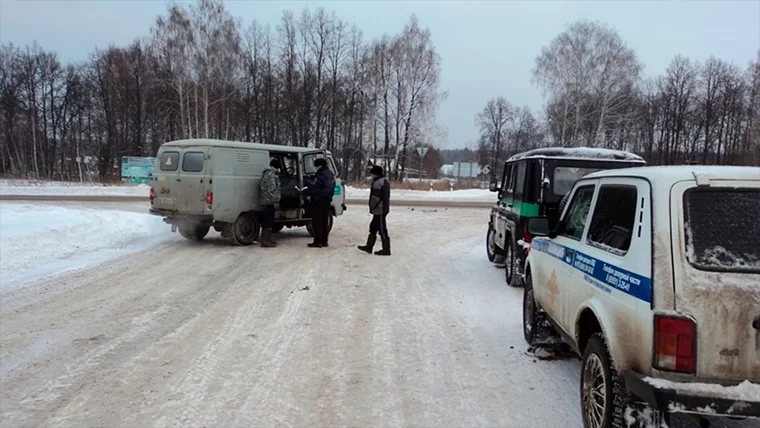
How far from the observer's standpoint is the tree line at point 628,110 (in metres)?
40.1

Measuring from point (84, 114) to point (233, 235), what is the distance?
52.1m

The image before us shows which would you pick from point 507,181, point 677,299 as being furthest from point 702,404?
point 507,181

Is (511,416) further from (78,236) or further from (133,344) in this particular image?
(78,236)

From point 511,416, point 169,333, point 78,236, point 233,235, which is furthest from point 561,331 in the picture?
point 78,236

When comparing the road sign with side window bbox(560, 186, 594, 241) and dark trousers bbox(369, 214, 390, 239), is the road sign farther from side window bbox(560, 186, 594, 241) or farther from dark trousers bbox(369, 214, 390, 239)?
side window bbox(560, 186, 594, 241)

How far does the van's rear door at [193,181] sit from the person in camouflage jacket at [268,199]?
1160 mm

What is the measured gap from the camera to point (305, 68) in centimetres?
4762

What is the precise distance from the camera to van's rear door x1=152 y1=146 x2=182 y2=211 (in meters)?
10.9

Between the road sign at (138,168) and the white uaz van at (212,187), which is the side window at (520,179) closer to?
the white uaz van at (212,187)

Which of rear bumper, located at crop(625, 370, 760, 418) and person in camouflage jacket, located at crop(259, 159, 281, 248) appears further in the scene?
person in camouflage jacket, located at crop(259, 159, 281, 248)

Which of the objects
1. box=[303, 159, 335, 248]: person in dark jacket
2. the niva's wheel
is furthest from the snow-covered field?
the niva's wheel

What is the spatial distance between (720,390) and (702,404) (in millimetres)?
127

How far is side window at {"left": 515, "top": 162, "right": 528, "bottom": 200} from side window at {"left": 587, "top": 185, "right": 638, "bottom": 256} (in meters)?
3.95

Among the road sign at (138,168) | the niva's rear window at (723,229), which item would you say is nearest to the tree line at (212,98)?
the road sign at (138,168)
